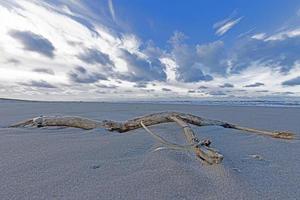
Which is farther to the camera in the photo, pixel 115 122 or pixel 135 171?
pixel 115 122

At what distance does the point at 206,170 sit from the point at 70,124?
3.10m

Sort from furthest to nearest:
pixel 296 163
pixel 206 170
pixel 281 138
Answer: pixel 281 138 < pixel 296 163 < pixel 206 170

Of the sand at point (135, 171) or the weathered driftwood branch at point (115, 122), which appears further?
the weathered driftwood branch at point (115, 122)

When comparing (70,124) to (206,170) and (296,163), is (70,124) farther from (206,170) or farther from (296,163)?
(296,163)

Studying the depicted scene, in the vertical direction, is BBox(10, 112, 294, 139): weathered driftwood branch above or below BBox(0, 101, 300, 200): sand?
above

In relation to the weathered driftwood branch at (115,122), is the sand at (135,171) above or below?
below

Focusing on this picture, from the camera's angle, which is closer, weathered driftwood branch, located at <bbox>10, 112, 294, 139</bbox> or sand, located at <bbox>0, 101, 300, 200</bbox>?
sand, located at <bbox>0, 101, 300, 200</bbox>

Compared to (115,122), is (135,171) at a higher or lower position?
lower

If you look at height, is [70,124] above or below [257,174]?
above

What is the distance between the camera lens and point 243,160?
8.53ft

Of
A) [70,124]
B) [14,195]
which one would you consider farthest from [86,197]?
[70,124]

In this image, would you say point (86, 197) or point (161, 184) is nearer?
point (86, 197)

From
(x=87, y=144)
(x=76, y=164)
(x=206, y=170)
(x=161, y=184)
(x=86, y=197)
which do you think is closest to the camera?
(x=86, y=197)

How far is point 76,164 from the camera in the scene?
2.32 meters
